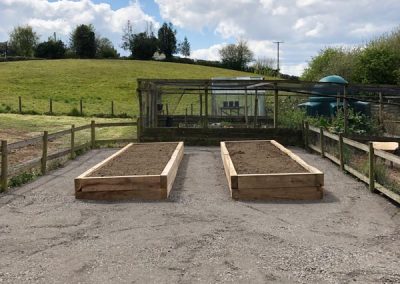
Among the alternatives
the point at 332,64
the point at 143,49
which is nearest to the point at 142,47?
the point at 143,49

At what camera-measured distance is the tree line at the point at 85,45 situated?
8731cm

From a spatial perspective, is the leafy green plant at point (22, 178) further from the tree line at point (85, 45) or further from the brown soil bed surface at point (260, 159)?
the tree line at point (85, 45)

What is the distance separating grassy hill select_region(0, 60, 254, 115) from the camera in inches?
1496

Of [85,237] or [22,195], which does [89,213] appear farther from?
[22,195]

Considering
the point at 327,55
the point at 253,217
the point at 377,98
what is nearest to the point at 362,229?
the point at 253,217

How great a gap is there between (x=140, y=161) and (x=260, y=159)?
8.83 feet

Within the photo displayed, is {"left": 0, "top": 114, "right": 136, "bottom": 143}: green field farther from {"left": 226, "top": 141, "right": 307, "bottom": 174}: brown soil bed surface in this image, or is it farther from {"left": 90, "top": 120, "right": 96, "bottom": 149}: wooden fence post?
{"left": 226, "top": 141, "right": 307, "bottom": 174}: brown soil bed surface

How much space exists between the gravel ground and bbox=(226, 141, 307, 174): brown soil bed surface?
88 centimetres

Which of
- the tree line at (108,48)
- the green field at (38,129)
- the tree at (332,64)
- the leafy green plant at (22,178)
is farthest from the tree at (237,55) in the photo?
the leafy green plant at (22,178)

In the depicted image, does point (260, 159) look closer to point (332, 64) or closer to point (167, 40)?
point (332, 64)

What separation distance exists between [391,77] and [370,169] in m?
25.4

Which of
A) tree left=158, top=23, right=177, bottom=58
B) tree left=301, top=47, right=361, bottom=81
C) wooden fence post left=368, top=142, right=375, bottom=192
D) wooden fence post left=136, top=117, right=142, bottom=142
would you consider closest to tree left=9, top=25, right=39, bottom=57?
tree left=158, top=23, right=177, bottom=58

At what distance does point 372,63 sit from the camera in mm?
33125

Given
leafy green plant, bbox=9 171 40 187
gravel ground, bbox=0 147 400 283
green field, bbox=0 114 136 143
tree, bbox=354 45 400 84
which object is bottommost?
gravel ground, bbox=0 147 400 283
